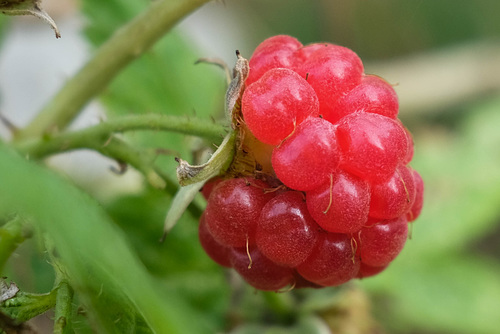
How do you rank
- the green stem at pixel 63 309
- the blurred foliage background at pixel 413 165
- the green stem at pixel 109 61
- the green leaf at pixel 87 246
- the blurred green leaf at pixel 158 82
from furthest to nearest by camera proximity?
the blurred green leaf at pixel 158 82 < the blurred foliage background at pixel 413 165 < the green stem at pixel 109 61 < the green stem at pixel 63 309 < the green leaf at pixel 87 246

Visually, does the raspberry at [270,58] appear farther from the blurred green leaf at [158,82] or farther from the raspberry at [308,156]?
the blurred green leaf at [158,82]

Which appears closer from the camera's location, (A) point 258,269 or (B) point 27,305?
(B) point 27,305

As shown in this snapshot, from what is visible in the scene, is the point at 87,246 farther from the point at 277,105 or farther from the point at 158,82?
the point at 158,82

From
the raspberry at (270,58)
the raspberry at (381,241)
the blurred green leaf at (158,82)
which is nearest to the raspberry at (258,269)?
the raspberry at (381,241)

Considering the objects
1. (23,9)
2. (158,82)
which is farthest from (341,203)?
(158,82)

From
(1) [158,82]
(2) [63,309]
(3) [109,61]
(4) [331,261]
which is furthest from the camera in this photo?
(1) [158,82]

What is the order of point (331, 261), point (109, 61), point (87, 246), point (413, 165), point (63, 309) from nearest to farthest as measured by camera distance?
1. point (87, 246)
2. point (63, 309)
3. point (331, 261)
4. point (109, 61)
5. point (413, 165)

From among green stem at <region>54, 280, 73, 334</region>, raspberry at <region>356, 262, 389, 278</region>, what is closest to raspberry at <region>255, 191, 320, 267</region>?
raspberry at <region>356, 262, 389, 278</region>

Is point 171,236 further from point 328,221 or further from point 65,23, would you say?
point 65,23
